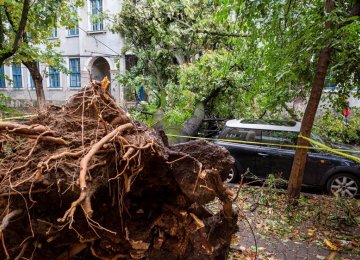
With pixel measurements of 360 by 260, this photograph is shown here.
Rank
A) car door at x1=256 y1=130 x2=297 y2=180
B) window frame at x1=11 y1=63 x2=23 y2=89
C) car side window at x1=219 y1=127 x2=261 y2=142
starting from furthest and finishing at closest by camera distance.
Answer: window frame at x1=11 y1=63 x2=23 y2=89
car side window at x1=219 y1=127 x2=261 y2=142
car door at x1=256 y1=130 x2=297 y2=180

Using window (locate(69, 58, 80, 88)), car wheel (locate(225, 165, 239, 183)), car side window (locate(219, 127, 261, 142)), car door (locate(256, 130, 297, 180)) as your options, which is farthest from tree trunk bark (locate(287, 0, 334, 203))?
window (locate(69, 58, 80, 88))

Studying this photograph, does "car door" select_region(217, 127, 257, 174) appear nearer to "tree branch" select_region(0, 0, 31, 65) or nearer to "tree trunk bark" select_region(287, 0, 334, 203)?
"tree trunk bark" select_region(287, 0, 334, 203)

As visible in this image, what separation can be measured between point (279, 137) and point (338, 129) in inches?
153

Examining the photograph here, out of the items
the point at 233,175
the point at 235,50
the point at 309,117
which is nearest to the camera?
the point at 309,117

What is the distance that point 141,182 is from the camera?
117 inches

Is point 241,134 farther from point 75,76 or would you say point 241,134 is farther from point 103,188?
point 75,76

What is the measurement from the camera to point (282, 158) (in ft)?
24.7

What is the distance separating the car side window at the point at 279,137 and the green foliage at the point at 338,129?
2.61 metres

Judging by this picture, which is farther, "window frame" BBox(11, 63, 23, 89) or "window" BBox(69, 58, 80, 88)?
"window frame" BBox(11, 63, 23, 89)

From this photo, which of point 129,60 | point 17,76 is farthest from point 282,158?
point 17,76

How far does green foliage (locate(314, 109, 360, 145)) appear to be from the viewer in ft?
32.2

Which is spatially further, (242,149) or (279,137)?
(242,149)

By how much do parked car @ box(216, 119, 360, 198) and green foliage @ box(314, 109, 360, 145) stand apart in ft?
7.20

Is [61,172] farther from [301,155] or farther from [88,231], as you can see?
[301,155]
